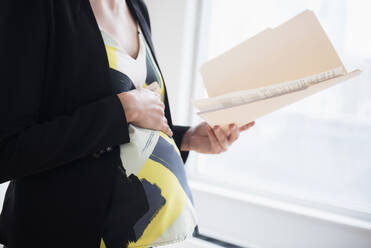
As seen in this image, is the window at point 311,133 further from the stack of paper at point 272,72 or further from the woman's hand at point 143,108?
the woman's hand at point 143,108

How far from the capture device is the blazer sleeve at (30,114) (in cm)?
48

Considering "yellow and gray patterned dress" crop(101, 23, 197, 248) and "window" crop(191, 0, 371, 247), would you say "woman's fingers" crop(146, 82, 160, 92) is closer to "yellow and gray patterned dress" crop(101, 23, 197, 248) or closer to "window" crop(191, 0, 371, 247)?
"yellow and gray patterned dress" crop(101, 23, 197, 248)

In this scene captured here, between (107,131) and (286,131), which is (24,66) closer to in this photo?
(107,131)

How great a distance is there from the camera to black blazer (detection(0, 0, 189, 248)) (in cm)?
48

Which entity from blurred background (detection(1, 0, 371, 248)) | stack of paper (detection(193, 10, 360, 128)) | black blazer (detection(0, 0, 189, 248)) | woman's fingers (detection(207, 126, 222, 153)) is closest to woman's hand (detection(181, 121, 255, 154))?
woman's fingers (detection(207, 126, 222, 153))

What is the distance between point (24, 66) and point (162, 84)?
1.19 feet

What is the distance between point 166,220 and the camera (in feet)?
1.92

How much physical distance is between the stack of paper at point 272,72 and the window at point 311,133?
3.58ft

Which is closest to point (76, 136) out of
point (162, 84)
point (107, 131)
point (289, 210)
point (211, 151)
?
point (107, 131)

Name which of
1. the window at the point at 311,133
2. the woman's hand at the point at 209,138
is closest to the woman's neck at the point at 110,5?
the woman's hand at the point at 209,138

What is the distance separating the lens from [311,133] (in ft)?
5.50

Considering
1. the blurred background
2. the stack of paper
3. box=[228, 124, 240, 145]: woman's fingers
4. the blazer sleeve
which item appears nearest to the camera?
the blazer sleeve

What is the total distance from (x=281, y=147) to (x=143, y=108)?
1.38 meters

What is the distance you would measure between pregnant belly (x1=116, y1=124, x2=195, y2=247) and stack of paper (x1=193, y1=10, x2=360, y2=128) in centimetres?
14
